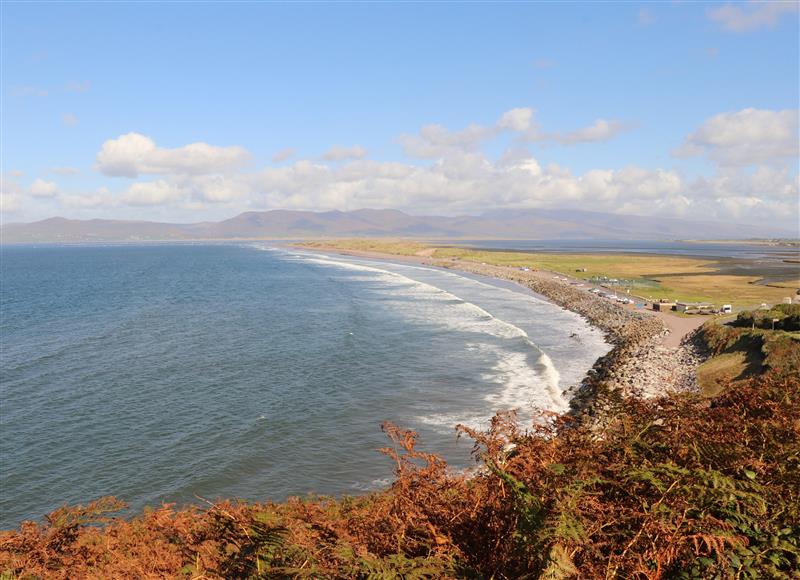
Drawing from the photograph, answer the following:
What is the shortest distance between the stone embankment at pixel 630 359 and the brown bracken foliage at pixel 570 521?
144 cm

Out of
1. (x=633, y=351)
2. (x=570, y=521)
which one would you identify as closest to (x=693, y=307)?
(x=633, y=351)

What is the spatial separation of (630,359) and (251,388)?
29097 mm

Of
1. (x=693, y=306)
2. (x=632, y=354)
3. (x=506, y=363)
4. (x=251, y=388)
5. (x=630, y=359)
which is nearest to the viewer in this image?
(x=251, y=388)

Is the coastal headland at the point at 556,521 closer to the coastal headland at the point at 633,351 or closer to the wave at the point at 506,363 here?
the coastal headland at the point at 633,351

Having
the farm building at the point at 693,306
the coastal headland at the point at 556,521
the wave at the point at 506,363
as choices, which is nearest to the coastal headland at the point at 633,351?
the coastal headland at the point at 556,521

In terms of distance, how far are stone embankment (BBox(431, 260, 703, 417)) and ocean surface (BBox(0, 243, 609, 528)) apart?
1.79m

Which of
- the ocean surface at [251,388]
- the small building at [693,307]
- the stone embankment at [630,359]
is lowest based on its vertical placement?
the ocean surface at [251,388]

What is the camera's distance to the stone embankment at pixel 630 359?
31.3 meters

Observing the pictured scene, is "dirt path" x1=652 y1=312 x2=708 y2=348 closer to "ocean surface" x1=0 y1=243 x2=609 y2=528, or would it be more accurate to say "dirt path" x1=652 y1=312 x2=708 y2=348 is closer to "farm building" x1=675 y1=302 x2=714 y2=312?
"farm building" x1=675 y1=302 x2=714 y2=312

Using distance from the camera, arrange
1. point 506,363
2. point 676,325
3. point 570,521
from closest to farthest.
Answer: point 570,521
point 506,363
point 676,325

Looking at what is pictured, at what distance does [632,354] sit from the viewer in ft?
138

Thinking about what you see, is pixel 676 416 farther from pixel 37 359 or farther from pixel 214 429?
pixel 37 359

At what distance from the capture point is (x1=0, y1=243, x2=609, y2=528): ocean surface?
2386 centimetres

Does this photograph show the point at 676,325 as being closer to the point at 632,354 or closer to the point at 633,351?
the point at 633,351
